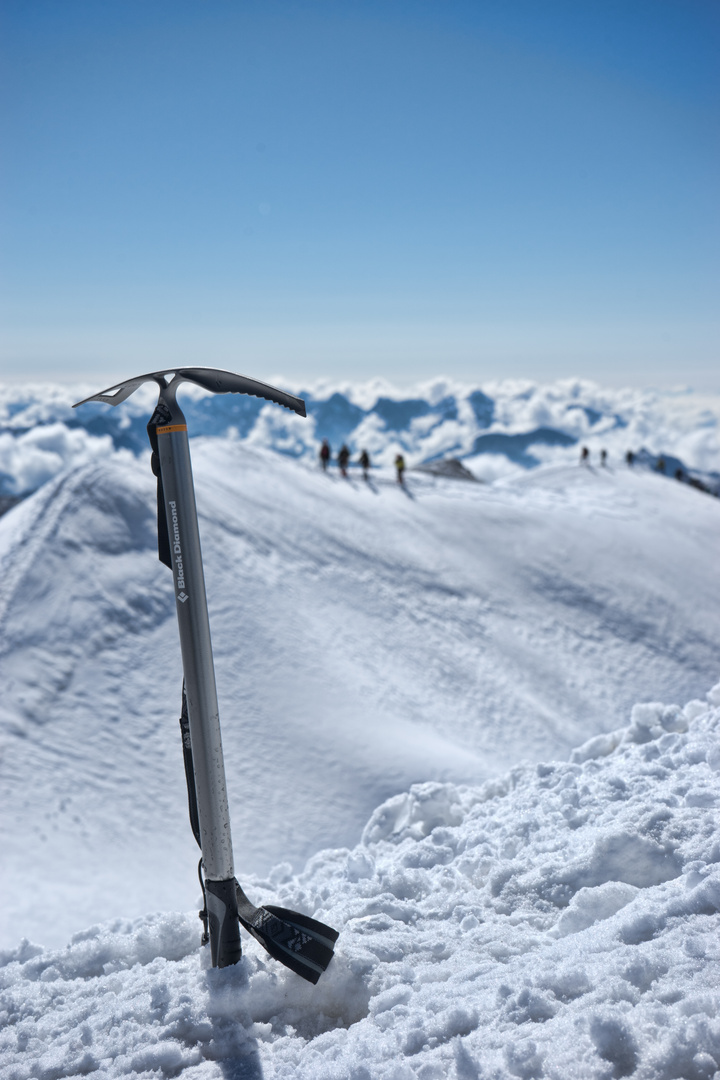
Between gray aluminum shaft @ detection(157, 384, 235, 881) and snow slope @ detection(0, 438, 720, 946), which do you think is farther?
snow slope @ detection(0, 438, 720, 946)

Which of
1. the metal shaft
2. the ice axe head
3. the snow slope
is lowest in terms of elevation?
the snow slope

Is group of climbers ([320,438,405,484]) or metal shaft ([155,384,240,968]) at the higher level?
group of climbers ([320,438,405,484])

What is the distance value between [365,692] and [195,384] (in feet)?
40.4

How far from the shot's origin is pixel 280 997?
4258 mm

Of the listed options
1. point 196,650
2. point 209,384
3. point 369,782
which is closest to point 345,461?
point 369,782

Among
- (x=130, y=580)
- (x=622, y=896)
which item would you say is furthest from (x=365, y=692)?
(x=622, y=896)

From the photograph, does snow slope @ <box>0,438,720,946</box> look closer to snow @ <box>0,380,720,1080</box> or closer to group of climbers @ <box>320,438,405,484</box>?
snow @ <box>0,380,720,1080</box>

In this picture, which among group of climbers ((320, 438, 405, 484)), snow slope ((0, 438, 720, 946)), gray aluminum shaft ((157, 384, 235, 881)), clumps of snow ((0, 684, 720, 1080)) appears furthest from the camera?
group of climbers ((320, 438, 405, 484))

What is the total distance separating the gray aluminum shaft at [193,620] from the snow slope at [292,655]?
6.13 m

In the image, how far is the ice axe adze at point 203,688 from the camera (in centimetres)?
421

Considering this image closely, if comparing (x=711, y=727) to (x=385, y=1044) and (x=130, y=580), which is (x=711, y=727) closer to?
(x=385, y=1044)

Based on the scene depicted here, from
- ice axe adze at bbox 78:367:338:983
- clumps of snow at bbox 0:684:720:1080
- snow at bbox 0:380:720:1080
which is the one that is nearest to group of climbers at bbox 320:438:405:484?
snow at bbox 0:380:720:1080

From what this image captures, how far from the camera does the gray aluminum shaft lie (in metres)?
4.19

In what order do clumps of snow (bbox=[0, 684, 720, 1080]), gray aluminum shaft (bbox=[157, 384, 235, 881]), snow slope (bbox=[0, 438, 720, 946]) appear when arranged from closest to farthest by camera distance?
clumps of snow (bbox=[0, 684, 720, 1080])
gray aluminum shaft (bbox=[157, 384, 235, 881])
snow slope (bbox=[0, 438, 720, 946])
